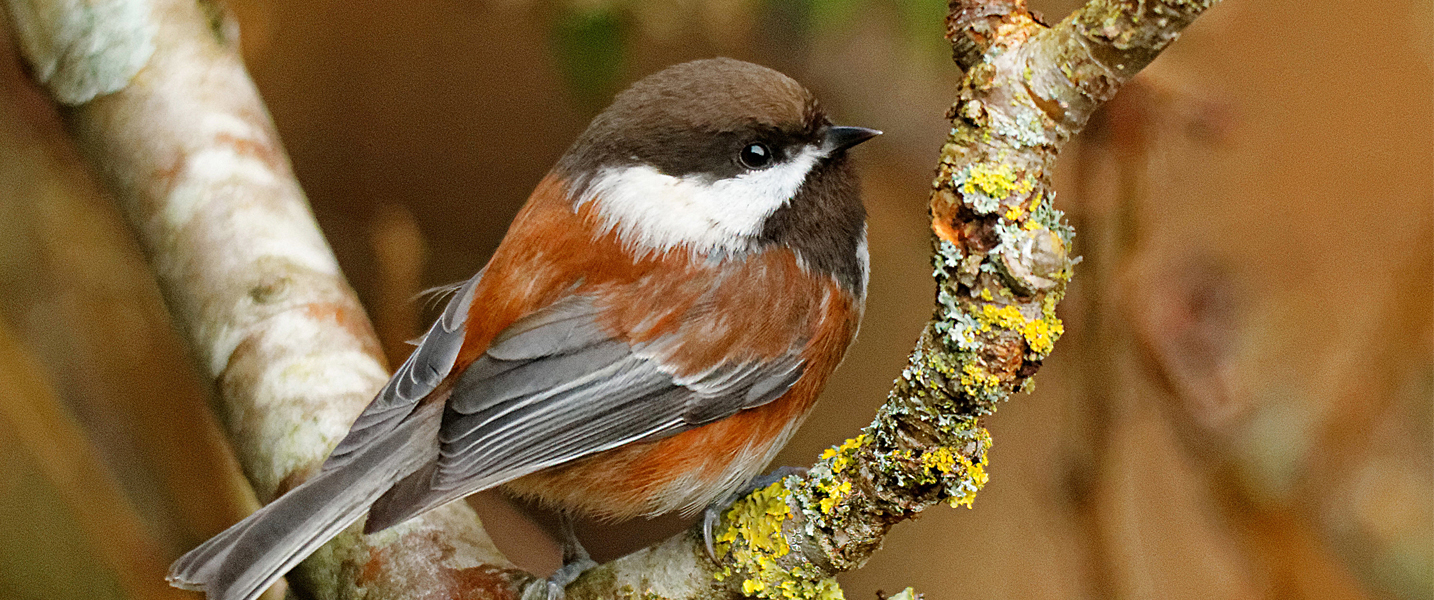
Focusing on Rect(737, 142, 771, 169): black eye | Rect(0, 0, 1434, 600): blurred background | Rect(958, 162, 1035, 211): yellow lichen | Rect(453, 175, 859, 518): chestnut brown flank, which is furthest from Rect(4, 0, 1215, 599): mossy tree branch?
Rect(737, 142, 771, 169): black eye

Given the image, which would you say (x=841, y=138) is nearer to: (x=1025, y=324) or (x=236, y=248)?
(x=1025, y=324)

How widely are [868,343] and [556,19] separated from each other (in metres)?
1.27

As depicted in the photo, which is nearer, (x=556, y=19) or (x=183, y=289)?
(x=183, y=289)

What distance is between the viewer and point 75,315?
96.7 inches

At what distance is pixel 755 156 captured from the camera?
1604mm

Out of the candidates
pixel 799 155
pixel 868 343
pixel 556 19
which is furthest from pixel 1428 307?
pixel 556 19

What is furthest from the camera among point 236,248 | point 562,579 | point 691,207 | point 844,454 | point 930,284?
point 930,284

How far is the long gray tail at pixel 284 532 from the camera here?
134 centimetres

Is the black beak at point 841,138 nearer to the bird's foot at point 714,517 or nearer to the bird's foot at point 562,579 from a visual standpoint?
the bird's foot at point 714,517

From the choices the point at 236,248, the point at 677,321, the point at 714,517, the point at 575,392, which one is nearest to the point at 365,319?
the point at 236,248

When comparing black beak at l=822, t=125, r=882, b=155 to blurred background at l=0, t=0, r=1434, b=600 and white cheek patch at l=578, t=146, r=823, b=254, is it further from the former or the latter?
blurred background at l=0, t=0, r=1434, b=600

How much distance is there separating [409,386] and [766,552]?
65 cm

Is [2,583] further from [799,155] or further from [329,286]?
[799,155]

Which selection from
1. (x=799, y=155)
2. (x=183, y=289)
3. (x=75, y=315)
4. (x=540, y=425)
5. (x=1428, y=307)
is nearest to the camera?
(x=540, y=425)
